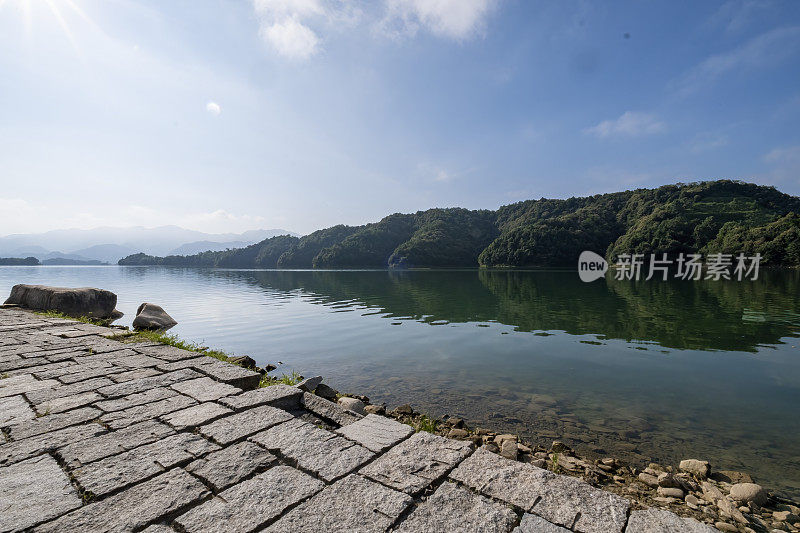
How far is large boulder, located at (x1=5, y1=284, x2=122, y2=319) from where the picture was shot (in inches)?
482

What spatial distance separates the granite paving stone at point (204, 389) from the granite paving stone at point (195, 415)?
9.2 inches

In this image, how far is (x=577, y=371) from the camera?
26.8 feet

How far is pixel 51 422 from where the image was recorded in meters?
3.38

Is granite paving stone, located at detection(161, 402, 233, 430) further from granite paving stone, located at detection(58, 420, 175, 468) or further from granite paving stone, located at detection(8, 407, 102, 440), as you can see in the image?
granite paving stone, located at detection(8, 407, 102, 440)

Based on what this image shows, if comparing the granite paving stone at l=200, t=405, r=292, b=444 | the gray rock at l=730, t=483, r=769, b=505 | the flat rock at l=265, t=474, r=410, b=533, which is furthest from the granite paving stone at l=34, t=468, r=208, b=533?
the gray rock at l=730, t=483, r=769, b=505

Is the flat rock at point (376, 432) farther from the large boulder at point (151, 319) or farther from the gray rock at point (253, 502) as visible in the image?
the large boulder at point (151, 319)

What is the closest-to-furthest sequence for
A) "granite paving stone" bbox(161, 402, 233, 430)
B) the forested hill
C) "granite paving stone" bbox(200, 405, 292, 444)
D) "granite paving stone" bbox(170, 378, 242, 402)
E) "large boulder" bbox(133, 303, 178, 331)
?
"granite paving stone" bbox(200, 405, 292, 444) < "granite paving stone" bbox(161, 402, 233, 430) < "granite paving stone" bbox(170, 378, 242, 402) < "large boulder" bbox(133, 303, 178, 331) < the forested hill

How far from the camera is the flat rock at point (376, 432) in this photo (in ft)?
10.5

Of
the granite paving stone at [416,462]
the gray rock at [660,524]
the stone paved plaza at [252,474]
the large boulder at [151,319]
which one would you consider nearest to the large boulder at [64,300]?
the large boulder at [151,319]

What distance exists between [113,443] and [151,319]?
12132 millimetres

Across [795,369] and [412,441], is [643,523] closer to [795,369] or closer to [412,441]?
[412,441]

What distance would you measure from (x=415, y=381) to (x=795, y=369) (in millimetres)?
8688

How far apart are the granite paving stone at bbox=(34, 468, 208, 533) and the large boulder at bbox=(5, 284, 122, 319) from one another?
45.0ft

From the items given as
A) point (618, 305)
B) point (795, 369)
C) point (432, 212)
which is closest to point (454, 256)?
point (432, 212)
